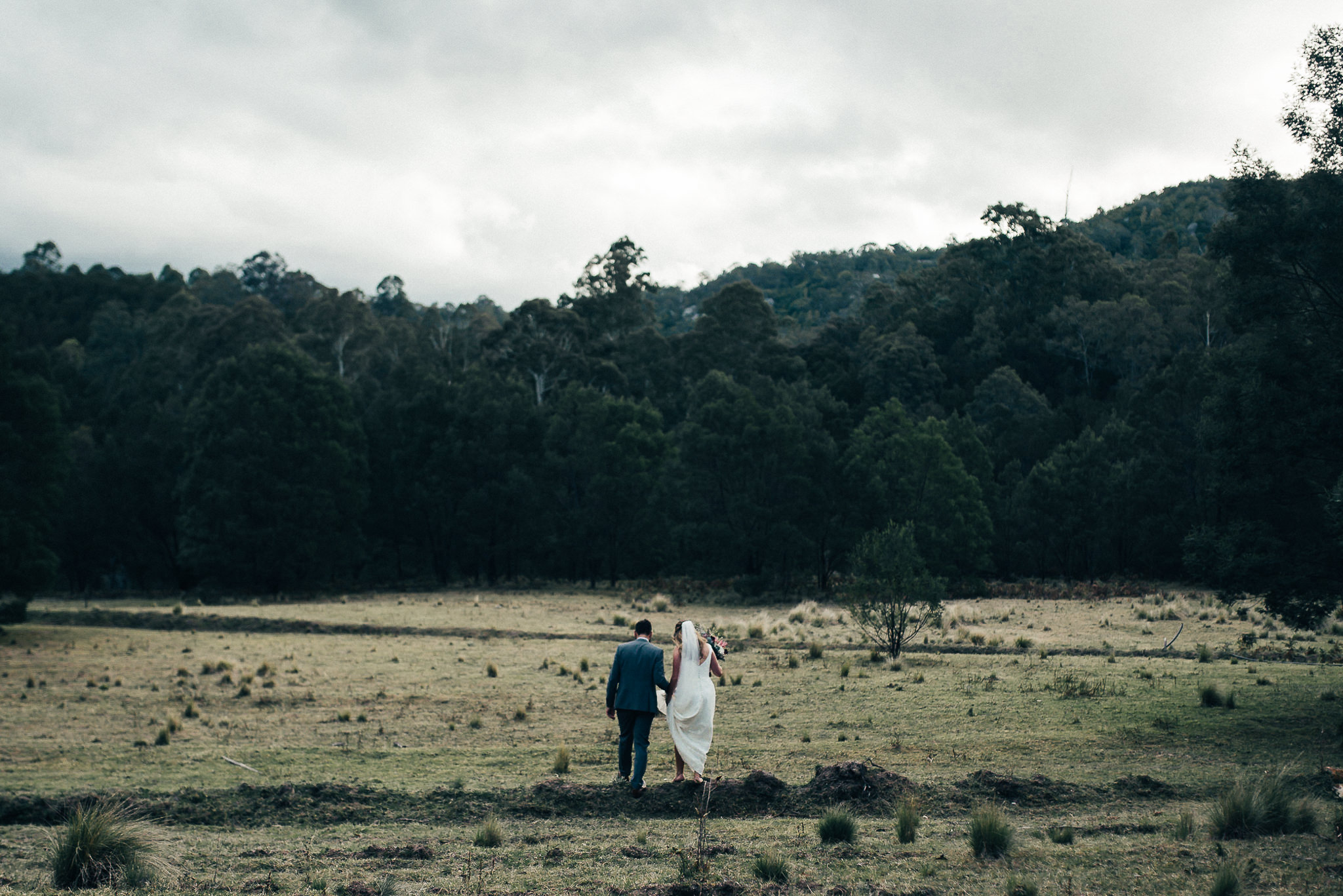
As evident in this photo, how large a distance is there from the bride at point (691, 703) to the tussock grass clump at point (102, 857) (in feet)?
16.5

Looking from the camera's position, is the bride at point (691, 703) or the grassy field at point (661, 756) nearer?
the grassy field at point (661, 756)

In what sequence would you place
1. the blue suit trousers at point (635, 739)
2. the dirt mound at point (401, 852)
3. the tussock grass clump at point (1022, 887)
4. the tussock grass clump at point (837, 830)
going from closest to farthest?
the tussock grass clump at point (1022, 887)
the dirt mound at point (401, 852)
the tussock grass clump at point (837, 830)
the blue suit trousers at point (635, 739)

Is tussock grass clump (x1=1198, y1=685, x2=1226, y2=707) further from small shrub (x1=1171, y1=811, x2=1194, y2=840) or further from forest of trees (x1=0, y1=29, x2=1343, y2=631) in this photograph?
small shrub (x1=1171, y1=811, x2=1194, y2=840)

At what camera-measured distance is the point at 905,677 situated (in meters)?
20.3

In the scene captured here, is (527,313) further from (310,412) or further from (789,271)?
A: (789,271)

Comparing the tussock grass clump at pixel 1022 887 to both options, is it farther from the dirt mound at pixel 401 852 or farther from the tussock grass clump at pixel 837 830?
the dirt mound at pixel 401 852

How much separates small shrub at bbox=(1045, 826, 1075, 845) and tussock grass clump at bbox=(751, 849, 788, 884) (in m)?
2.61

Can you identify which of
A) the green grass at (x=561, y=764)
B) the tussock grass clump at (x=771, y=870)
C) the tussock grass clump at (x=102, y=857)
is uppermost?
the tussock grass clump at (x=771, y=870)

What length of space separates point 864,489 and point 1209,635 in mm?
24948

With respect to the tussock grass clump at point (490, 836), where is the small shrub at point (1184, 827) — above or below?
above

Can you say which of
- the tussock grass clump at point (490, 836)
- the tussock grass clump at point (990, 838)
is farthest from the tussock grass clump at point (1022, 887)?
the tussock grass clump at point (490, 836)

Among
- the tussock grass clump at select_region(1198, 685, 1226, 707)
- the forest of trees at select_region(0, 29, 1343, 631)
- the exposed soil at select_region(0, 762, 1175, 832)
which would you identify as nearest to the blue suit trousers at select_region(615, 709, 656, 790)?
the exposed soil at select_region(0, 762, 1175, 832)

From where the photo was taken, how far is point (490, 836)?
29.5ft

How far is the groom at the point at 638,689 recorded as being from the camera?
10586 mm
